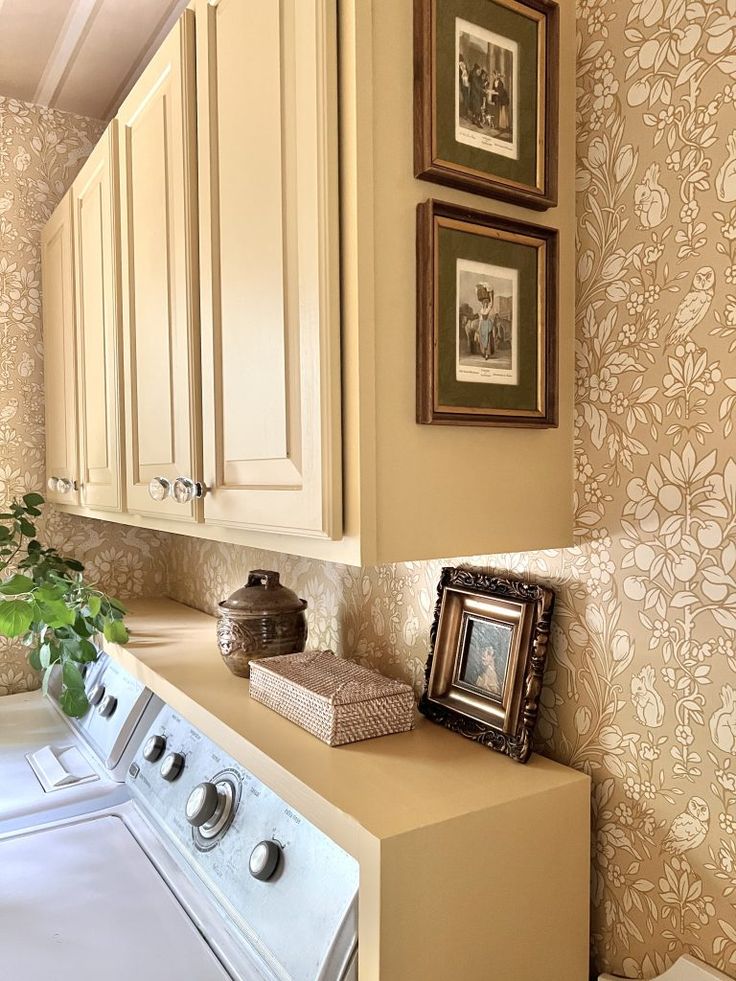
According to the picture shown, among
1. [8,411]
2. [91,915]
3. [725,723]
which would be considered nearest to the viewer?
[725,723]

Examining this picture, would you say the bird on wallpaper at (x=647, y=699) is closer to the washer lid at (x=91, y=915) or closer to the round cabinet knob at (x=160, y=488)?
the washer lid at (x=91, y=915)

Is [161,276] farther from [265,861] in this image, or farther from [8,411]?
[8,411]

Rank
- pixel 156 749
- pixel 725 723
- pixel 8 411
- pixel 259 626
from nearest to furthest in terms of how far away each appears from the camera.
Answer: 1. pixel 725 723
2. pixel 259 626
3. pixel 156 749
4. pixel 8 411

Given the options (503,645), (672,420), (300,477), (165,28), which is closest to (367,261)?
(300,477)

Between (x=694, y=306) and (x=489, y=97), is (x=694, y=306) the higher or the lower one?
the lower one

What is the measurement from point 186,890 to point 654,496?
0.91 meters

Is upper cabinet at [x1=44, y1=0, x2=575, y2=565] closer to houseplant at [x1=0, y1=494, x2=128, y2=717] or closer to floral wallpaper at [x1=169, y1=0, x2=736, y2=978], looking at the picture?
floral wallpaper at [x1=169, y1=0, x2=736, y2=978]

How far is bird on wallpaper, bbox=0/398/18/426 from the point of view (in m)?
2.17

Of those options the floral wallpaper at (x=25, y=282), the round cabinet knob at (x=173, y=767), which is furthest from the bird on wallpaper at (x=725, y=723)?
the floral wallpaper at (x=25, y=282)

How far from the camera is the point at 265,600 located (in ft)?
4.39

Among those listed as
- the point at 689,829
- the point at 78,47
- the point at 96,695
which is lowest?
the point at 96,695

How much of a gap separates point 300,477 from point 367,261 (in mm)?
255

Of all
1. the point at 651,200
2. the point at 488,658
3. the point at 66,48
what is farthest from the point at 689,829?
the point at 66,48

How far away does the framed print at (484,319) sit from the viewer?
83 cm
